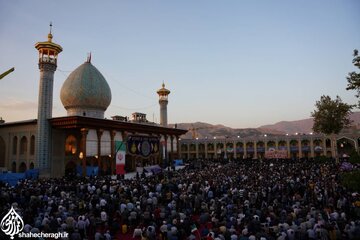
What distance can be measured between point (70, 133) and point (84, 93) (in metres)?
6.09

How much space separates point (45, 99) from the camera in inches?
1176

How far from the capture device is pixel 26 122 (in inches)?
1232

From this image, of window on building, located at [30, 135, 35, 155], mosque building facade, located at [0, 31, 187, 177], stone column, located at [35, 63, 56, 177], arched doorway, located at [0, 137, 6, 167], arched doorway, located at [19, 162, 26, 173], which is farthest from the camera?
arched doorway, located at [0, 137, 6, 167]

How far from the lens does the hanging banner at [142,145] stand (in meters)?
33.0

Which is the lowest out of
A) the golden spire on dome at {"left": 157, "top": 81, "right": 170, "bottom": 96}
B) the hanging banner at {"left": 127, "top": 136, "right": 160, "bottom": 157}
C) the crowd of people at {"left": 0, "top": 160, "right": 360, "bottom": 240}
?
the crowd of people at {"left": 0, "top": 160, "right": 360, "bottom": 240}

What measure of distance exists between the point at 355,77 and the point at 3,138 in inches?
1460

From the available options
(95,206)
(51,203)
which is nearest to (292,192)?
(95,206)

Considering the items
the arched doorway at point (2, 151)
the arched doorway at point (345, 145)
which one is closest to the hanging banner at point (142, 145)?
the arched doorway at point (2, 151)

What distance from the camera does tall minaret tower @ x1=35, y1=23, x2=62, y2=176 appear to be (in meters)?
28.7

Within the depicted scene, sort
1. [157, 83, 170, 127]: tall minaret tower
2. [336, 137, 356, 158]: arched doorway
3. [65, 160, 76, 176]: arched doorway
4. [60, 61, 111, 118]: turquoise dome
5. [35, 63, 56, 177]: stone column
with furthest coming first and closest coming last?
[336, 137, 356, 158]: arched doorway → [157, 83, 170, 127]: tall minaret tower → [60, 61, 111, 118]: turquoise dome → [65, 160, 76, 176]: arched doorway → [35, 63, 56, 177]: stone column

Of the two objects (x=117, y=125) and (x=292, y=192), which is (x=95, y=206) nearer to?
(x=292, y=192)

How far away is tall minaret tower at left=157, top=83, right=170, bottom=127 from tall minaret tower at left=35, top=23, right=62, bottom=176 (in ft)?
84.9

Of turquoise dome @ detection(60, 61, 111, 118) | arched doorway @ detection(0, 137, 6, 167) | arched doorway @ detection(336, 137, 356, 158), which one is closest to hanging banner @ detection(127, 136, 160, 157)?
turquoise dome @ detection(60, 61, 111, 118)

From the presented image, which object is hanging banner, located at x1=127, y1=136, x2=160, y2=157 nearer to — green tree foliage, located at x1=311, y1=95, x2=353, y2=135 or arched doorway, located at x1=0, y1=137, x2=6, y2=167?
arched doorway, located at x1=0, y1=137, x2=6, y2=167
